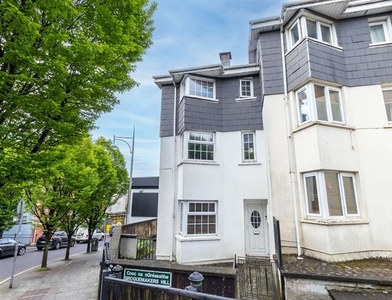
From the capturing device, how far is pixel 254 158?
1007 centimetres

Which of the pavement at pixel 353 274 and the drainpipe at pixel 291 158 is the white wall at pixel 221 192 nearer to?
the drainpipe at pixel 291 158

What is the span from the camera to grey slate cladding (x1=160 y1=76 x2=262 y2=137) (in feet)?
33.9

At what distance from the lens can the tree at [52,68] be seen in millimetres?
4066

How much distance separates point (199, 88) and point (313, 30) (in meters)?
5.27

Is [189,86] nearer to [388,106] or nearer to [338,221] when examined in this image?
Answer: [388,106]

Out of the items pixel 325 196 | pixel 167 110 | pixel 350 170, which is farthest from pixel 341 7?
pixel 167 110

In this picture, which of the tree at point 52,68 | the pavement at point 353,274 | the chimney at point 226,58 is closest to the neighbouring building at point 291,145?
the pavement at point 353,274

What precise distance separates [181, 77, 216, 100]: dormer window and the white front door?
224 inches

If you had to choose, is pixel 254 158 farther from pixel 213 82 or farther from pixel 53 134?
pixel 53 134

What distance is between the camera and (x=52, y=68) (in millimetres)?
4352

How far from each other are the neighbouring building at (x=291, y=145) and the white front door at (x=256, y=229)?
0.04 metres

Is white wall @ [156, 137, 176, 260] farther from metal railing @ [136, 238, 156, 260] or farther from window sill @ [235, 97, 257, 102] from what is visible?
window sill @ [235, 97, 257, 102]

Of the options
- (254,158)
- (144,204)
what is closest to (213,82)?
(254,158)

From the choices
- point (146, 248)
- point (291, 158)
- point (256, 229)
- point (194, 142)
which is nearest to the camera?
point (291, 158)
